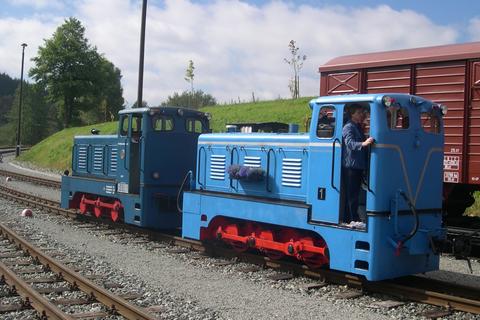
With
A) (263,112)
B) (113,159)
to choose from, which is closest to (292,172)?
(113,159)

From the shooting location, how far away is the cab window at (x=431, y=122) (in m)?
7.21

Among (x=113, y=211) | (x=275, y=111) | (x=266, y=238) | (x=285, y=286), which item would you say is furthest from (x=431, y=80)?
(x=275, y=111)

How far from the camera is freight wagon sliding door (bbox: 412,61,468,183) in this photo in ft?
31.6

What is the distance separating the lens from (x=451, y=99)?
32.0 ft

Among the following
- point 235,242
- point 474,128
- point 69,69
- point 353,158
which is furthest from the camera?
point 69,69

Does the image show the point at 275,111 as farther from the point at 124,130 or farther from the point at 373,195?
the point at 373,195

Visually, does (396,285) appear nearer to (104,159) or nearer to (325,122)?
(325,122)

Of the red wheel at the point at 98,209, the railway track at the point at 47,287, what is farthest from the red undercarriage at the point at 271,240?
the red wheel at the point at 98,209

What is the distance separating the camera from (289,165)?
25.4 ft

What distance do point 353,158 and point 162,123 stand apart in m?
5.27

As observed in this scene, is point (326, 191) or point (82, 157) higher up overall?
point (82, 157)

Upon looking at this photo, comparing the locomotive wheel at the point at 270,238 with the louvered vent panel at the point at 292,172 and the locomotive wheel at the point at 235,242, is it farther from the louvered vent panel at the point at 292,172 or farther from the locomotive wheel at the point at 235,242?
the louvered vent panel at the point at 292,172

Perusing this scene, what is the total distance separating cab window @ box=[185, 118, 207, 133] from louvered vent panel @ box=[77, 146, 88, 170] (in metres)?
3.53

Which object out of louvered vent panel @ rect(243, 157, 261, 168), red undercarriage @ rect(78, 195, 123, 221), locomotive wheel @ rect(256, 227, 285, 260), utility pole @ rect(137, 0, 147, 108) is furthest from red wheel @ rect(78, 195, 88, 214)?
locomotive wheel @ rect(256, 227, 285, 260)
